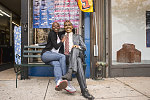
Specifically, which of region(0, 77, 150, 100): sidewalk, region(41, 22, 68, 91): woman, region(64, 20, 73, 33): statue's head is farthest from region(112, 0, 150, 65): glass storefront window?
region(41, 22, 68, 91): woman

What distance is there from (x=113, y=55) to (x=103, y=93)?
6.56 ft

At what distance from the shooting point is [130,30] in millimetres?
4797

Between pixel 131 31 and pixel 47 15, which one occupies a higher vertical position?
pixel 47 15

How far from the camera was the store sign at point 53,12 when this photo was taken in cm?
430

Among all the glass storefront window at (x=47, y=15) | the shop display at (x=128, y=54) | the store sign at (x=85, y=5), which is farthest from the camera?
the shop display at (x=128, y=54)

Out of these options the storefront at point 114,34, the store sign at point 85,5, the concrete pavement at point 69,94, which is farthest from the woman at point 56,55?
the storefront at point 114,34

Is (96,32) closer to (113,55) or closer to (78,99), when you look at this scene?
(113,55)

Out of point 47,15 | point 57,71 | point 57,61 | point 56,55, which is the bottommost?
point 57,71

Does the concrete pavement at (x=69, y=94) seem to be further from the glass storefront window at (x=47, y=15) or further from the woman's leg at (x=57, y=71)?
the glass storefront window at (x=47, y=15)

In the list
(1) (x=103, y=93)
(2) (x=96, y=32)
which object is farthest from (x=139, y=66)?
(1) (x=103, y=93)

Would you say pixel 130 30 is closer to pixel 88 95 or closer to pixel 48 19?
pixel 48 19

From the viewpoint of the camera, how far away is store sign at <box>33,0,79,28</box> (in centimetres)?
430

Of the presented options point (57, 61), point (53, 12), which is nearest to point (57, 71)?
point (57, 61)

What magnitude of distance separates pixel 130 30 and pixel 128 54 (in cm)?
88
